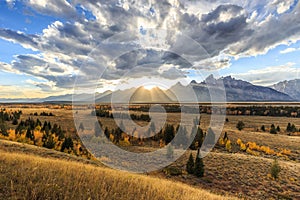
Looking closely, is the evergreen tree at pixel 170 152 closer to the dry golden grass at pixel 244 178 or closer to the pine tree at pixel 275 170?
A: the dry golden grass at pixel 244 178

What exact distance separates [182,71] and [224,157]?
802 inches

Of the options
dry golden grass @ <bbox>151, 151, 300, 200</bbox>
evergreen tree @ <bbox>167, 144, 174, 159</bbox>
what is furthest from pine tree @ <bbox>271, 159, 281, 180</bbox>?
evergreen tree @ <bbox>167, 144, 174, 159</bbox>

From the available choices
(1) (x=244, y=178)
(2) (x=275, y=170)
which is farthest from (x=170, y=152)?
(2) (x=275, y=170)

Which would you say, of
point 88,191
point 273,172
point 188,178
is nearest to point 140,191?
point 88,191

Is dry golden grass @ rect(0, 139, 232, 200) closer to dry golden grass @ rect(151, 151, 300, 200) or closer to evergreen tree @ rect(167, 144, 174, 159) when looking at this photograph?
dry golden grass @ rect(151, 151, 300, 200)

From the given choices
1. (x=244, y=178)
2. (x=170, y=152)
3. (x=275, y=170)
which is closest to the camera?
(x=275, y=170)

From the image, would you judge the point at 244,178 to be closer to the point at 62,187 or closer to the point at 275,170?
the point at 275,170

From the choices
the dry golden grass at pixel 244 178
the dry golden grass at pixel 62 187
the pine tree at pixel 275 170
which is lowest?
the dry golden grass at pixel 244 178

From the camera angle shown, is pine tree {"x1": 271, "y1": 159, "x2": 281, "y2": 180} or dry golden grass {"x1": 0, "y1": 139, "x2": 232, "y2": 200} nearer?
dry golden grass {"x1": 0, "y1": 139, "x2": 232, "y2": 200}

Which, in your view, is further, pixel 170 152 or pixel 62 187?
pixel 170 152

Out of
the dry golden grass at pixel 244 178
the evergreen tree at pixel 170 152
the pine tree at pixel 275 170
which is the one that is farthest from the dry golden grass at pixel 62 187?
the evergreen tree at pixel 170 152

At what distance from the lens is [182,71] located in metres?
19.0

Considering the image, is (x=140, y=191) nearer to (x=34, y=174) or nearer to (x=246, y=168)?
(x=34, y=174)

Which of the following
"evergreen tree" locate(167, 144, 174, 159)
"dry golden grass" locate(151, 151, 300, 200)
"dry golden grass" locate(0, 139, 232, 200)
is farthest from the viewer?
"evergreen tree" locate(167, 144, 174, 159)
